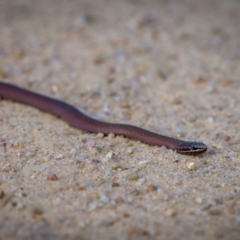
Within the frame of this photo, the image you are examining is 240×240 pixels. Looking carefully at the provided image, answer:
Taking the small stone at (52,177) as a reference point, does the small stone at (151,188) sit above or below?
below

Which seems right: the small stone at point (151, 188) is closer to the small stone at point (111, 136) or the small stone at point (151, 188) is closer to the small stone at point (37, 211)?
the small stone at point (37, 211)

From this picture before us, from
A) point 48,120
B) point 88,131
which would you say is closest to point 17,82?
point 48,120

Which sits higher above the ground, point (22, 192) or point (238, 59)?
point (238, 59)

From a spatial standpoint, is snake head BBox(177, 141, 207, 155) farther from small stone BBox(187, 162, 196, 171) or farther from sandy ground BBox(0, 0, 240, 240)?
small stone BBox(187, 162, 196, 171)

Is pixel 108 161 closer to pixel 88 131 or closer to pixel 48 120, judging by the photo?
pixel 88 131

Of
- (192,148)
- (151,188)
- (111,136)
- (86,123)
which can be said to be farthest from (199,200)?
(86,123)

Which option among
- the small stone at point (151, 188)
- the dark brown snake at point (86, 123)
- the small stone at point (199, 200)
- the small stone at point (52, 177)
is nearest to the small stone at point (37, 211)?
the small stone at point (52, 177)

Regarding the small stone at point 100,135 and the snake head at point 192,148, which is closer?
the snake head at point 192,148
